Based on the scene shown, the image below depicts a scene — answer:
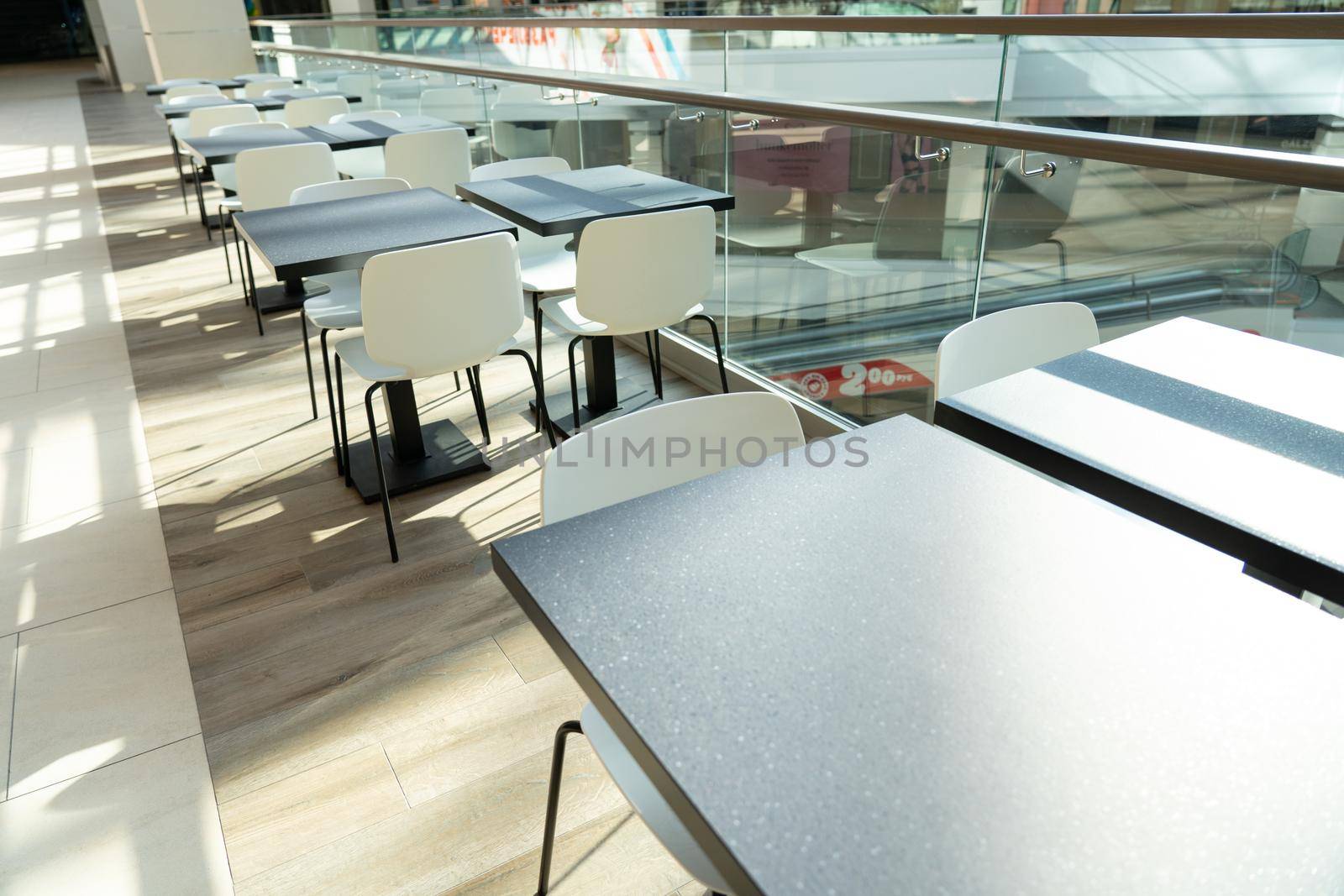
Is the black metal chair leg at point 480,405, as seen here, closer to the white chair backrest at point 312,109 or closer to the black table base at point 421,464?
the black table base at point 421,464

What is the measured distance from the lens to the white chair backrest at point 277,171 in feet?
13.3

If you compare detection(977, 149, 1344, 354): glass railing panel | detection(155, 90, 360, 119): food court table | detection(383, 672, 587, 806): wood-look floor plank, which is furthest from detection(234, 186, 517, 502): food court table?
detection(155, 90, 360, 119): food court table

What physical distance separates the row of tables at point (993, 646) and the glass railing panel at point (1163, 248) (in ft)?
1.09

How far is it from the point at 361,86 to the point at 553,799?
278 inches

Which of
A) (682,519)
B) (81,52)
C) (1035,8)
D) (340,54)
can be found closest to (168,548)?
(682,519)

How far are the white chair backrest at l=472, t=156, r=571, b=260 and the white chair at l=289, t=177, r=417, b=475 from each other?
1.08 ft

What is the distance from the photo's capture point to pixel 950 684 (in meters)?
0.82

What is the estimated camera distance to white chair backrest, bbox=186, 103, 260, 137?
18.6ft

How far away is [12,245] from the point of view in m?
6.09

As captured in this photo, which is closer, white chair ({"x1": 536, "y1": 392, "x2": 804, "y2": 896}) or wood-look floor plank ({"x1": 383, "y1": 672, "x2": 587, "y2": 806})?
white chair ({"x1": 536, "y1": 392, "x2": 804, "y2": 896})

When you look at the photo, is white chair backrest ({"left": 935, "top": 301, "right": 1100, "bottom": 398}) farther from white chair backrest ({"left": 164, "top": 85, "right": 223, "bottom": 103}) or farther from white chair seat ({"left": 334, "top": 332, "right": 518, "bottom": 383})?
white chair backrest ({"left": 164, "top": 85, "right": 223, "bottom": 103})

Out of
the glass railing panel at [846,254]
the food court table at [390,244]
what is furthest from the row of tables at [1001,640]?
the food court table at [390,244]

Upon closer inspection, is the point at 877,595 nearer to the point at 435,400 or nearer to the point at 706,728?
the point at 706,728

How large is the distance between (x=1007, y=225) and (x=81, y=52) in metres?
31.1
